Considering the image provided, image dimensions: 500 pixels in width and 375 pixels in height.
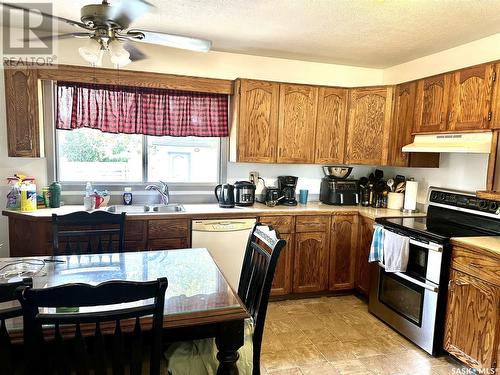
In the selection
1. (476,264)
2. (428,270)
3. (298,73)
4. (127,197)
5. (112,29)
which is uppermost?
(298,73)

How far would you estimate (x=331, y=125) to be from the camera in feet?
11.9

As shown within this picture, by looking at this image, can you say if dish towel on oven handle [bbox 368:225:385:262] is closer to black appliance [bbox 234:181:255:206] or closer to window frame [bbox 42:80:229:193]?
black appliance [bbox 234:181:255:206]

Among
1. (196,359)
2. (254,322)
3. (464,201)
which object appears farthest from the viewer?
(464,201)

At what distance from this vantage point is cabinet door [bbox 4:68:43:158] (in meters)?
2.94

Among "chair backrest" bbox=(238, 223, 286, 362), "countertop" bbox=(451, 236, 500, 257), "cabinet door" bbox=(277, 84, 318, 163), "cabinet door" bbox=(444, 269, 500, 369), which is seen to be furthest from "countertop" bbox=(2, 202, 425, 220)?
"chair backrest" bbox=(238, 223, 286, 362)

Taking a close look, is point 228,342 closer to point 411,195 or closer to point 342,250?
point 342,250

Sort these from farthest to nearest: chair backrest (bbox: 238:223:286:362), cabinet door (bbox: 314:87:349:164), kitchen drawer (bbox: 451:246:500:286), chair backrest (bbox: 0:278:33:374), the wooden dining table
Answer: cabinet door (bbox: 314:87:349:164), kitchen drawer (bbox: 451:246:500:286), chair backrest (bbox: 238:223:286:362), the wooden dining table, chair backrest (bbox: 0:278:33:374)

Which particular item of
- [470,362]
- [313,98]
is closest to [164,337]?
[470,362]

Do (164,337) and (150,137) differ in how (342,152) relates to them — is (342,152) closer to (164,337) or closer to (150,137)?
(150,137)

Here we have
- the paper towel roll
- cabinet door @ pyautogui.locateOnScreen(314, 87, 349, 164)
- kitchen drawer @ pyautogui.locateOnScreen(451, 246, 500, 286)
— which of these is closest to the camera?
kitchen drawer @ pyautogui.locateOnScreen(451, 246, 500, 286)

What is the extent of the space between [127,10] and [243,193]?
212cm

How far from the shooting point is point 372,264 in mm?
3156

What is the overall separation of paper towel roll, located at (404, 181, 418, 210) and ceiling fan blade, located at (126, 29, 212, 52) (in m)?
2.41

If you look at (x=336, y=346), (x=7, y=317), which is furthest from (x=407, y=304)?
(x=7, y=317)
